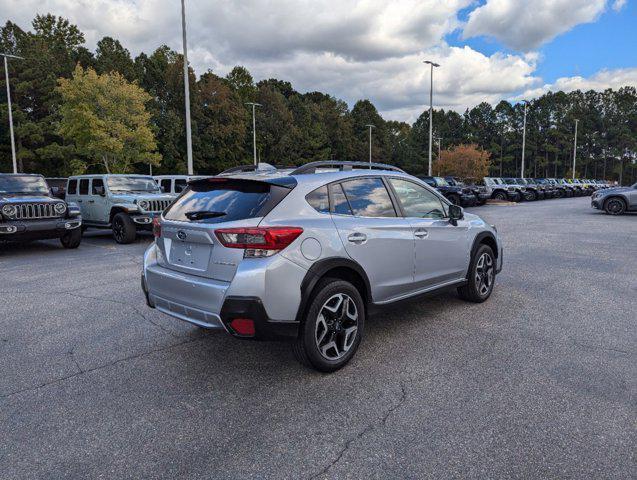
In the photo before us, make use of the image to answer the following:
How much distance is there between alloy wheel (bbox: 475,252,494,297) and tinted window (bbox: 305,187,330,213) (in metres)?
2.51

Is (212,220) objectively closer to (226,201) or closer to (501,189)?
(226,201)

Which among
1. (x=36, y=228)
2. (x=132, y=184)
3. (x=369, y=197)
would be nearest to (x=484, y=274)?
(x=369, y=197)

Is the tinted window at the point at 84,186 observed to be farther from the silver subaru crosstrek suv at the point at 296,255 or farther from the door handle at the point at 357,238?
the door handle at the point at 357,238

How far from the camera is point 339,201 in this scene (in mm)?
3941

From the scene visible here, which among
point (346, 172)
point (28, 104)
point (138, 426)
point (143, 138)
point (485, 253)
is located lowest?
point (138, 426)

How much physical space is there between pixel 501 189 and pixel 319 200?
31418 millimetres

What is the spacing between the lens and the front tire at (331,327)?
3.48m

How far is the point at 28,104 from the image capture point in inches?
2010

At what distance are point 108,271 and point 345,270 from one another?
5577 mm

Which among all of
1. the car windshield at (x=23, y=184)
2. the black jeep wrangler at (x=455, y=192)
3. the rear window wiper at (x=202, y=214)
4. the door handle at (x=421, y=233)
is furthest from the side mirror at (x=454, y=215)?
the black jeep wrangler at (x=455, y=192)

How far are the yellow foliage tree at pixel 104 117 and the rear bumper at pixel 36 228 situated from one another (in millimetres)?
21271

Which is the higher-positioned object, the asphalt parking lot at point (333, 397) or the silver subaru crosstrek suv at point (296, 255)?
the silver subaru crosstrek suv at point (296, 255)

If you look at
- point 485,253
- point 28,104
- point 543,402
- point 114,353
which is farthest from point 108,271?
point 28,104

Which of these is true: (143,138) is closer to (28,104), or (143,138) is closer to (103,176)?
(103,176)
